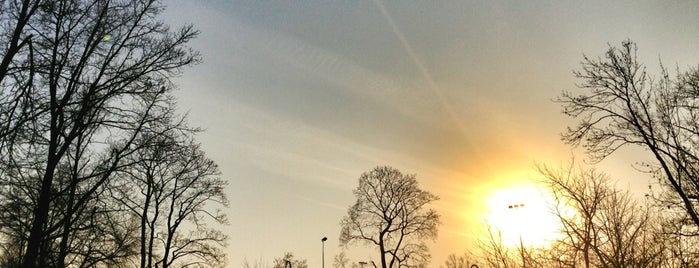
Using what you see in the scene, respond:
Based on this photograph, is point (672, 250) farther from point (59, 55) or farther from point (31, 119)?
point (59, 55)

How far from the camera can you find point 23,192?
10055 mm

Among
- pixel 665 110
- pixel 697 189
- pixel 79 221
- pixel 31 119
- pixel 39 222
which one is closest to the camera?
pixel 31 119

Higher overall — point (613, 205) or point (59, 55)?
point (59, 55)

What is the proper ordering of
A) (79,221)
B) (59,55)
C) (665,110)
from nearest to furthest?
1. (59,55)
2. (79,221)
3. (665,110)

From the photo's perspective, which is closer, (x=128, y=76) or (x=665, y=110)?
(x=128, y=76)

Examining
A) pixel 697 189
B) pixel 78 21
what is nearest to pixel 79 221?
pixel 78 21

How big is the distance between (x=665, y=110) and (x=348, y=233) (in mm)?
26600

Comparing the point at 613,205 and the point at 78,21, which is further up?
the point at 78,21

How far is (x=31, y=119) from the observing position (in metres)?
8.47

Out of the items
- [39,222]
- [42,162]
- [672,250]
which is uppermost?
[42,162]

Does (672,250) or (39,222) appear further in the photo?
(672,250)

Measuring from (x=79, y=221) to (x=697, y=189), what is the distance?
1781 cm

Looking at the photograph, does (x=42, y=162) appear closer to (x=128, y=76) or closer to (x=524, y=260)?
(x=128, y=76)

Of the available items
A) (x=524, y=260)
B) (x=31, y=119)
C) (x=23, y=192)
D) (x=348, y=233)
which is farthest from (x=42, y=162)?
(x=348, y=233)
